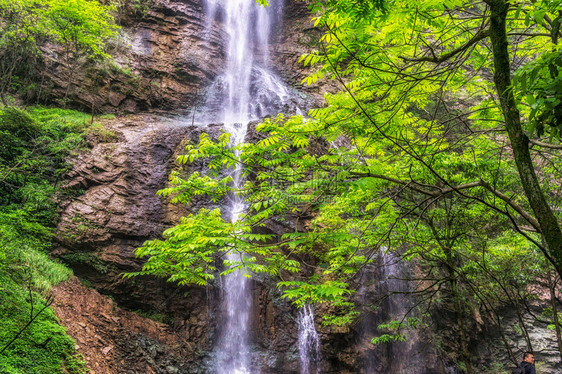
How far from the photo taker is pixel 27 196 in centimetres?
973

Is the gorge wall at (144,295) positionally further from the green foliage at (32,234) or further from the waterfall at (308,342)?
the green foliage at (32,234)

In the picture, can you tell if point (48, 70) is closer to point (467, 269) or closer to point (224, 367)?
point (224, 367)

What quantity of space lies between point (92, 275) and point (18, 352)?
14.2 ft

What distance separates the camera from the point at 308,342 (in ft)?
36.7

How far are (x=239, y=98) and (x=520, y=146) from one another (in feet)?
59.4

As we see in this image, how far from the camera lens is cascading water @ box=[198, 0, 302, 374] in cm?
1071

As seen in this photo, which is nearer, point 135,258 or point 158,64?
point 135,258

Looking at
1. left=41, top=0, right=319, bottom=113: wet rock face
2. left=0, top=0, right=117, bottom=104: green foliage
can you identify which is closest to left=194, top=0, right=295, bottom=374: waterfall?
left=41, top=0, right=319, bottom=113: wet rock face

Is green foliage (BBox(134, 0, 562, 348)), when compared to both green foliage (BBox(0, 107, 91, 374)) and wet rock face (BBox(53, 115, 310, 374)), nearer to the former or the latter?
green foliage (BBox(0, 107, 91, 374))

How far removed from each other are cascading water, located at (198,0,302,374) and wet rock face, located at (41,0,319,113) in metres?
0.81

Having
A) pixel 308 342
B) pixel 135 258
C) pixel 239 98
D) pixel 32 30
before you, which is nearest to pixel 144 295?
pixel 135 258

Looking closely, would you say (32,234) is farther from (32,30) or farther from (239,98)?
(239,98)

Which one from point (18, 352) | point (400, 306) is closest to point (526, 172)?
point (18, 352)

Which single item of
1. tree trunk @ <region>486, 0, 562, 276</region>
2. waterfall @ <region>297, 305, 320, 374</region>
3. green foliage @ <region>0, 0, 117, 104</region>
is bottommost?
waterfall @ <region>297, 305, 320, 374</region>
